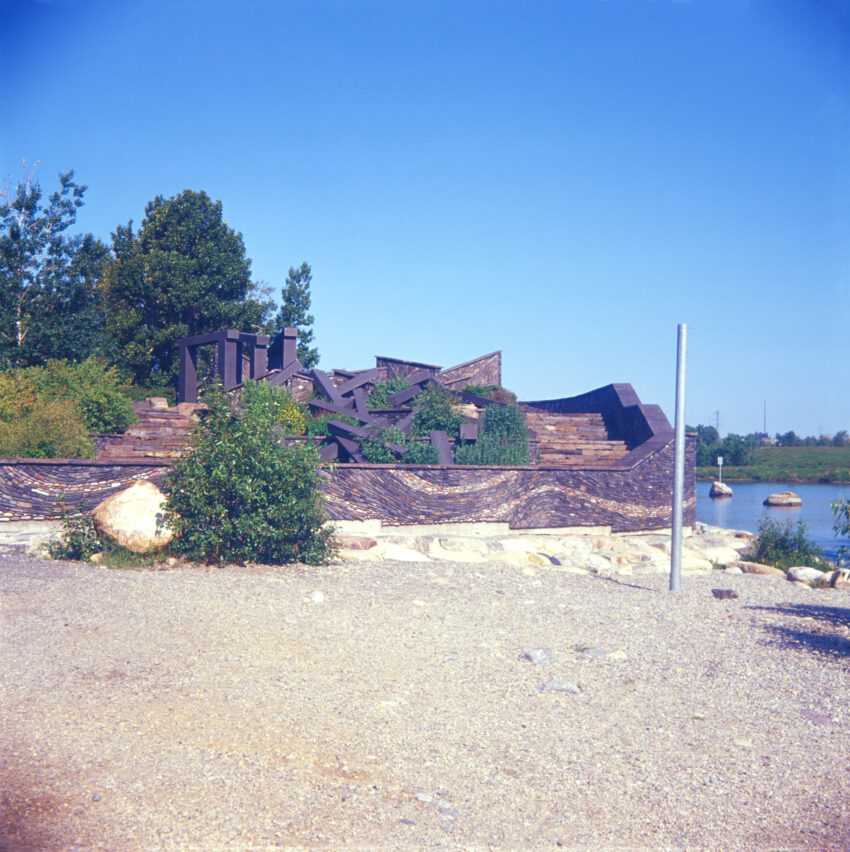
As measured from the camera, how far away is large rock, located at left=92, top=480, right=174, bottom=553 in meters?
9.05

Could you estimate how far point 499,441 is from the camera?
1598 centimetres

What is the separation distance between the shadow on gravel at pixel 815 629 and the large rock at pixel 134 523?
20.9 feet

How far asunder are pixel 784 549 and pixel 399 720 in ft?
32.8

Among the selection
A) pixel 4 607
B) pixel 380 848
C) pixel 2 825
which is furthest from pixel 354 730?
pixel 4 607

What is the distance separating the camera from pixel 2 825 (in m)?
3.33

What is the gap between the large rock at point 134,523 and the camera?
9055mm

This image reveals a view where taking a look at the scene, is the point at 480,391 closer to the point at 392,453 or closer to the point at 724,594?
the point at 392,453

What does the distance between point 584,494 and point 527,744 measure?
1002 cm

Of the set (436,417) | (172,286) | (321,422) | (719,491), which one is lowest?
(719,491)

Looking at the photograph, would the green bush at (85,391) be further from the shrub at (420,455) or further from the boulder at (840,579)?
the boulder at (840,579)

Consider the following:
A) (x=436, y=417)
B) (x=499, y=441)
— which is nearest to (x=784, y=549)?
(x=499, y=441)

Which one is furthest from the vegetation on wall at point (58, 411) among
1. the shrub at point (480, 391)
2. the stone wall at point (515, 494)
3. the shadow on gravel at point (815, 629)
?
the shadow on gravel at point (815, 629)

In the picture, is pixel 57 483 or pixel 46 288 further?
pixel 46 288

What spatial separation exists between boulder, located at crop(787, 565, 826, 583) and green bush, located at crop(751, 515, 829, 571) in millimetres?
1013
